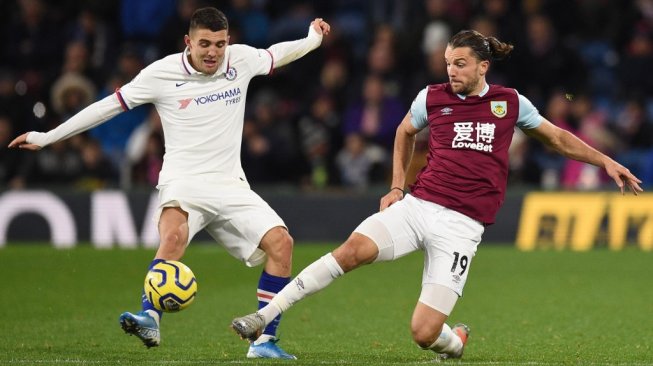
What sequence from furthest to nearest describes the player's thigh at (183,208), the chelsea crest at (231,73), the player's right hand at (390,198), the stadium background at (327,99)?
the stadium background at (327,99) < the chelsea crest at (231,73) < the player's thigh at (183,208) < the player's right hand at (390,198)

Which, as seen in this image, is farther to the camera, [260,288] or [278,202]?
[278,202]

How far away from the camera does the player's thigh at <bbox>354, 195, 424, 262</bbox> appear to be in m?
7.93

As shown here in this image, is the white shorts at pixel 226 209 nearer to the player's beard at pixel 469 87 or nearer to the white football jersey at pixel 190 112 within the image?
the white football jersey at pixel 190 112

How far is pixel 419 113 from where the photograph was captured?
8.32m

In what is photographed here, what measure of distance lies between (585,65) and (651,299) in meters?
8.06

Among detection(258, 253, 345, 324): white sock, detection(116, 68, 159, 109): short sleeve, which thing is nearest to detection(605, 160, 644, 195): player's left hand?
detection(258, 253, 345, 324): white sock

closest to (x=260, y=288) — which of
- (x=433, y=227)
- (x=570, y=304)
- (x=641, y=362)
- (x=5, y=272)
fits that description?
(x=433, y=227)

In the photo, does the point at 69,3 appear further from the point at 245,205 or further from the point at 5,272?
the point at 245,205

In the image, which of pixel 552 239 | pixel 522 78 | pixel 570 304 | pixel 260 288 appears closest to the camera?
pixel 260 288

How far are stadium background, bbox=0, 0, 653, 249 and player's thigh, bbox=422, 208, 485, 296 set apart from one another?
9525 mm

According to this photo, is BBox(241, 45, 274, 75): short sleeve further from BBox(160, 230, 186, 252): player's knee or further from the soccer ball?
the soccer ball

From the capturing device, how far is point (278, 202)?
A: 17938mm

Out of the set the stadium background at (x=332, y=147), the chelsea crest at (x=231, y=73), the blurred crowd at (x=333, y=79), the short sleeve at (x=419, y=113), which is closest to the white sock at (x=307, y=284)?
the short sleeve at (x=419, y=113)

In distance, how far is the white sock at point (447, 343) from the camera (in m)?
8.23
